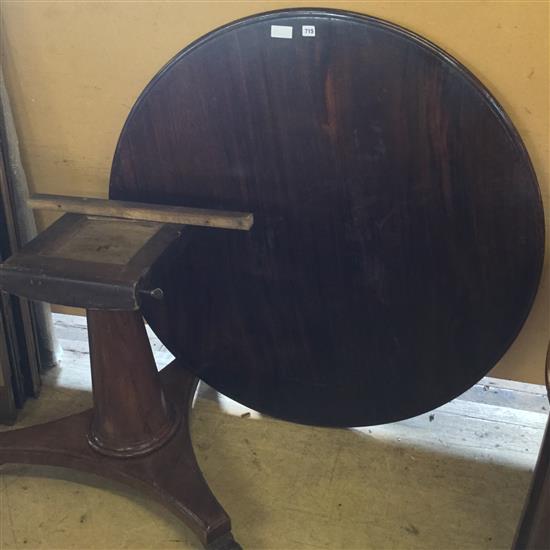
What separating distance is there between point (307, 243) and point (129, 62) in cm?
53

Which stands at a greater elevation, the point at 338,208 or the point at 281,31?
the point at 281,31

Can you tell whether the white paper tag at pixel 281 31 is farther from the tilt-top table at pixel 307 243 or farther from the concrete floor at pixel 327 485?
the concrete floor at pixel 327 485

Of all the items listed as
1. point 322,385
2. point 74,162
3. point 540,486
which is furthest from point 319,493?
point 74,162

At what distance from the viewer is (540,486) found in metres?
1.19

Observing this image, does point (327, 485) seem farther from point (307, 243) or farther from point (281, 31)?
point (281, 31)

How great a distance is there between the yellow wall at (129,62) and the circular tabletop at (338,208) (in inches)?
3.4

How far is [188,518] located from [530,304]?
783 millimetres

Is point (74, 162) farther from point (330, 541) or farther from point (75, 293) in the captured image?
point (330, 541)

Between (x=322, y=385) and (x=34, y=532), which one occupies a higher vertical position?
(x=322, y=385)

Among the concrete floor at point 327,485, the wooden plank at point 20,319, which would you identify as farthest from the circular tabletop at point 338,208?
the wooden plank at point 20,319

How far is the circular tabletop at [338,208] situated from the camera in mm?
1308

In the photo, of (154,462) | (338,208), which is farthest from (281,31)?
(154,462)

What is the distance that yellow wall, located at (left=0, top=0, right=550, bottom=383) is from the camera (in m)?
1.31

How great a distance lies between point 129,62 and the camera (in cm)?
152
